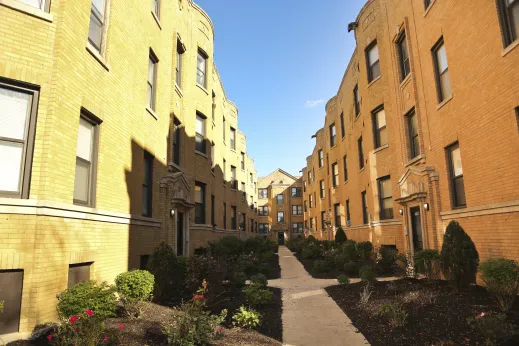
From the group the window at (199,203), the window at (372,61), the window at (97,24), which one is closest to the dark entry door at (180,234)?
the window at (199,203)

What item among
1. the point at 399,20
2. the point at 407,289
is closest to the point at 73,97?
the point at 407,289

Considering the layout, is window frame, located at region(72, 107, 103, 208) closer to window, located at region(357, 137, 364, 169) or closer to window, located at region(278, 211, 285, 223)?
window, located at region(357, 137, 364, 169)

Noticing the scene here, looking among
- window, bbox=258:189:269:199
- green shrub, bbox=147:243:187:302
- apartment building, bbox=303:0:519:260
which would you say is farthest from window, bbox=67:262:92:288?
window, bbox=258:189:269:199

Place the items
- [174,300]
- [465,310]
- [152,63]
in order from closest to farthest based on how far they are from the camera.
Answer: [465,310] → [174,300] → [152,63]

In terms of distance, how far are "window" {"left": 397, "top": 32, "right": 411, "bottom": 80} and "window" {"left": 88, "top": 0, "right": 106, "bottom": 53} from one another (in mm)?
11349

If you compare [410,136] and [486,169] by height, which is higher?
[410,136]

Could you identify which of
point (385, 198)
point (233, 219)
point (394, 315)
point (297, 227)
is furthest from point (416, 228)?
point (297, 227)

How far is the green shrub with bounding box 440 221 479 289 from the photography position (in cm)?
814

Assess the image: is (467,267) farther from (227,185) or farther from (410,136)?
(227,185)

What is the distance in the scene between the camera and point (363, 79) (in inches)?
713

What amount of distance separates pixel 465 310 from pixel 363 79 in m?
13.7

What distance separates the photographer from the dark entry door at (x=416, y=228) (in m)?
12.9

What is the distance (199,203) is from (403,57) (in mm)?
11574

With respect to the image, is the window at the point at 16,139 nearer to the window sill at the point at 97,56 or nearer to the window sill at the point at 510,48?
the window sill at the point at 97,56
